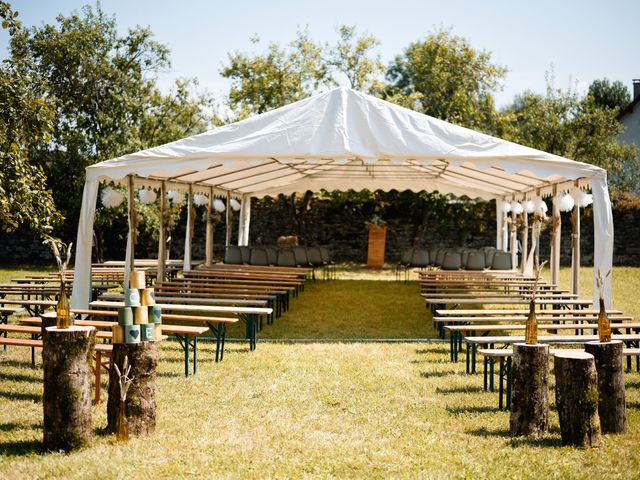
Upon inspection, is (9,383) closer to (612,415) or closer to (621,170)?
(612,415)

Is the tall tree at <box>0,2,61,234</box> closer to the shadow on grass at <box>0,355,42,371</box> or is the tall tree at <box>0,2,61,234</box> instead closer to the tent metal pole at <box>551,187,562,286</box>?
the shadow on grass at <box>0,355,42,371</box>

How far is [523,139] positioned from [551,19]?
25.2 feet

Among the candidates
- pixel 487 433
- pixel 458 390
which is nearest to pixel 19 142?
pixel 458 390

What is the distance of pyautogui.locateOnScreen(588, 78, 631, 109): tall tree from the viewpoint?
34.6 metres

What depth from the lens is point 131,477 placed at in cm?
338

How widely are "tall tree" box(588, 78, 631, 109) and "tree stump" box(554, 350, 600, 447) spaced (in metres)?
33.7

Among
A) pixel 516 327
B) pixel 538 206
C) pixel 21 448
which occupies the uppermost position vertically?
pixel 538 206

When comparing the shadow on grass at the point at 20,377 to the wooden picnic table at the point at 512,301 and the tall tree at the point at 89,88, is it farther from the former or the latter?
the tall tree at the point at 89,88

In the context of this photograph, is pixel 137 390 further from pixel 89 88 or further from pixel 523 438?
pixel 89 88

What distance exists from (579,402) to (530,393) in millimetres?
307

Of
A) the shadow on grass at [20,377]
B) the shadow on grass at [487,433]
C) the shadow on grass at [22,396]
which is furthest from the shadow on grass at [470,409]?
the shadow on grass at [20,377]

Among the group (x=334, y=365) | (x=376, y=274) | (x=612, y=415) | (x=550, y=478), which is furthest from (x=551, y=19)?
(x=550, y=478)

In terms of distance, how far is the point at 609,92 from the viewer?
34.8 meters

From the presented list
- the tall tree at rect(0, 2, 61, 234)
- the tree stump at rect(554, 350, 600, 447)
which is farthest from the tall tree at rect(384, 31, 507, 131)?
the tree stump at rect(554, 350, 600, 447)
